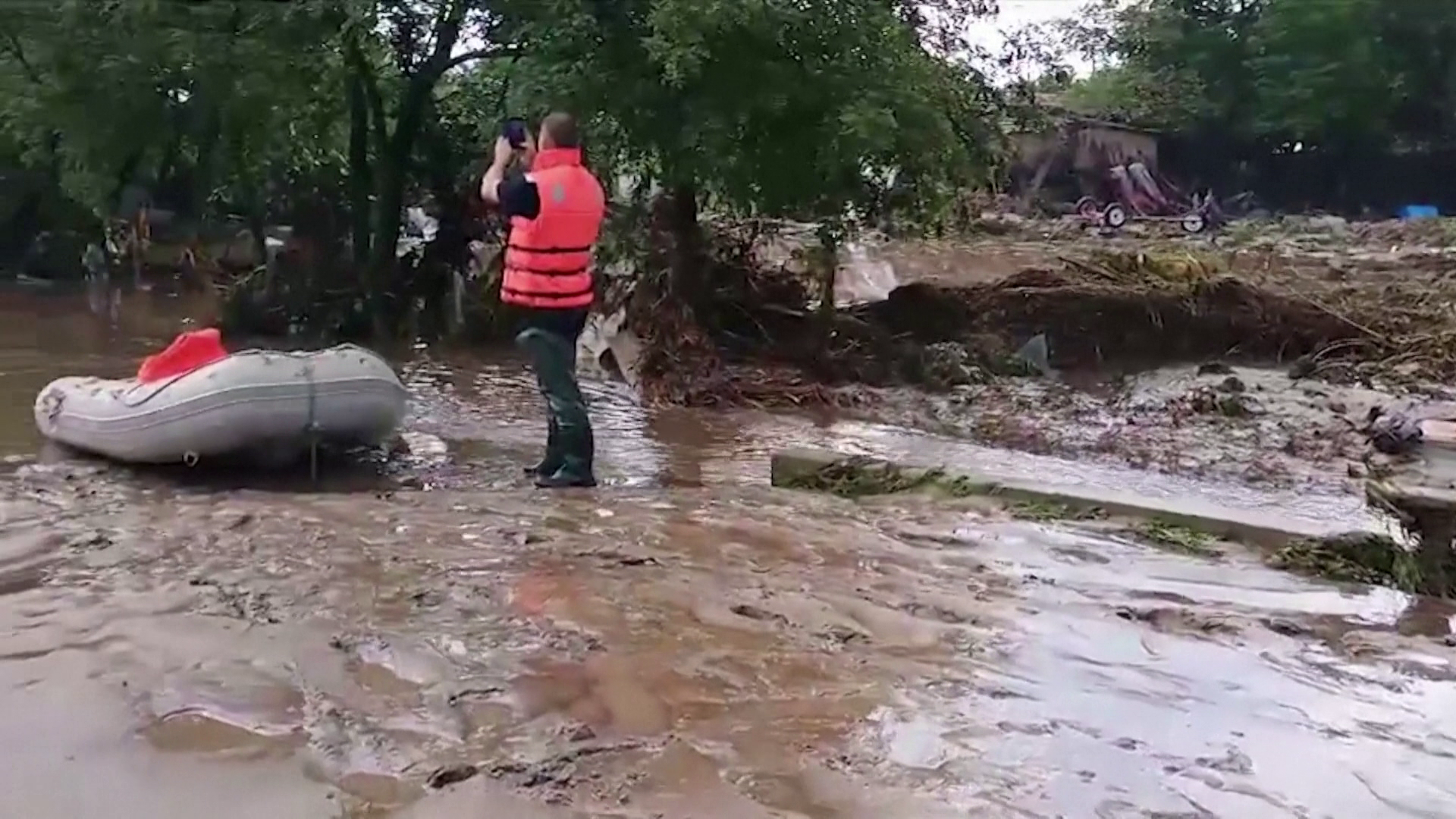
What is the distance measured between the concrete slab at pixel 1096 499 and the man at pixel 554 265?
1.12m

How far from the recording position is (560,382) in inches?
308

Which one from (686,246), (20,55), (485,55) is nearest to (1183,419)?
(686,246)

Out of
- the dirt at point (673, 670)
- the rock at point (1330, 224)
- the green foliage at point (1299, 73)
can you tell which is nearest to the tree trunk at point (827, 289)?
the dirt at point (673, 670)

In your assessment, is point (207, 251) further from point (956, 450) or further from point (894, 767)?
point (894, 767)

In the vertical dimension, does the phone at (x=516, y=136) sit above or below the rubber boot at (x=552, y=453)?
above

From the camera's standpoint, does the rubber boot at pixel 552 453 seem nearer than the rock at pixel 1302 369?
Yes

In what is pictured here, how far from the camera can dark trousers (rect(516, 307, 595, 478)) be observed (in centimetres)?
A: 774

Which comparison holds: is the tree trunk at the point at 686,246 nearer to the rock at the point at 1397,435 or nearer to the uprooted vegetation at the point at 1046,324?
the uprooted vegetation at the point at 1046,324

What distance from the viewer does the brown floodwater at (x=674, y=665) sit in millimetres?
3617

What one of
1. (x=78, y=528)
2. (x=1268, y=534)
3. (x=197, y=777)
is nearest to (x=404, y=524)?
(x=78, y=528)

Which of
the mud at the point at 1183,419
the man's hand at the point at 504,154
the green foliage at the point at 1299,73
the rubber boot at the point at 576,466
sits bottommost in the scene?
the mud at the point at 1183,419

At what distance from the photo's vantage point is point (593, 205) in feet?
24.7

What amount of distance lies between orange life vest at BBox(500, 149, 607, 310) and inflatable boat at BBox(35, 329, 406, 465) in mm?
1091

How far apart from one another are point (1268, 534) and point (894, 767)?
11.2ft
